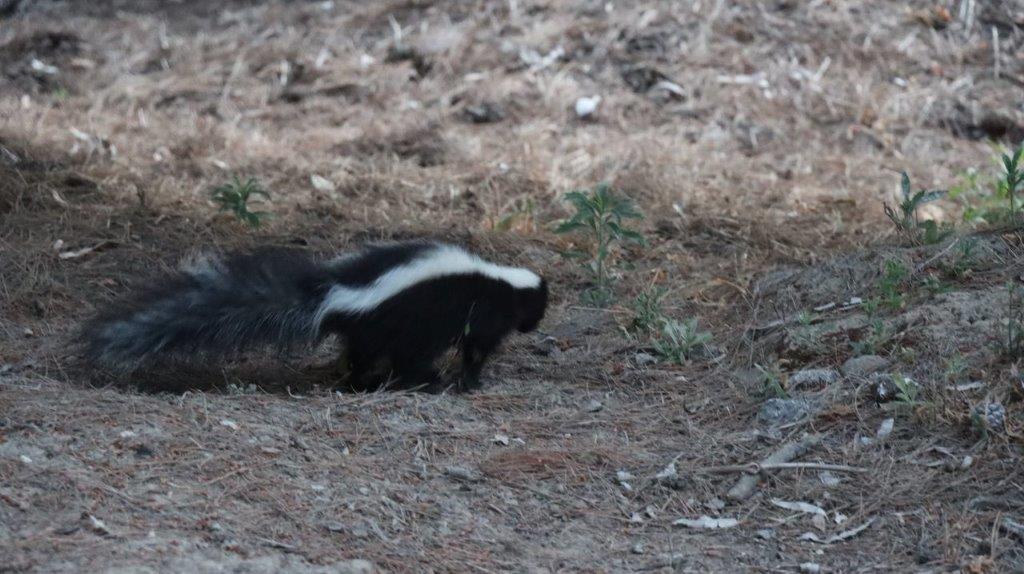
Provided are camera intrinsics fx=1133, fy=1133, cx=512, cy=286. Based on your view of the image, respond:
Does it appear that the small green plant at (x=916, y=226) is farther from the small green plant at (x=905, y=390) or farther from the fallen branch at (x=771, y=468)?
the fallen branch at (x=771, y=468)

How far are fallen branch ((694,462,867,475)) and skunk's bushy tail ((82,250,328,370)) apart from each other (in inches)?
68.1

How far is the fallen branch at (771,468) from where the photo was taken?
3.85 meters

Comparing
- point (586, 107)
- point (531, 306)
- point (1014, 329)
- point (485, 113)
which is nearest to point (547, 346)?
point (531, 306)

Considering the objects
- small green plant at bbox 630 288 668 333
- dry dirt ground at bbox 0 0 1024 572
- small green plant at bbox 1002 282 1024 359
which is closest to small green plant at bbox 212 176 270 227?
dry dirt ground at bbox 0 0 1024 572

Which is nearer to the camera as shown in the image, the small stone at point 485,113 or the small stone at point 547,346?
the small stone at point 547,346

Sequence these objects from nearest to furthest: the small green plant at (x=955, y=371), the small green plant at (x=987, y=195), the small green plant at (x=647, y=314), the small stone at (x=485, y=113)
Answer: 1. the small green plant at (x=955, y=371)
2. the small green plant at (x=647, y=314)
3. the small green plant at (x=987, y=195)
4. the small stone at (x=485, y=113)

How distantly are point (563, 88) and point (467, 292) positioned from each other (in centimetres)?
414

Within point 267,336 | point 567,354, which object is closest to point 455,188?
point 567,354

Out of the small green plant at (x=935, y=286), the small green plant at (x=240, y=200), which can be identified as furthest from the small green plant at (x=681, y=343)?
the small green plant at (x=240, y=200)

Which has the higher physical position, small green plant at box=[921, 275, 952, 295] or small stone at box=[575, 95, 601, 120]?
small green plant at box=[921, 275, 952, 295]

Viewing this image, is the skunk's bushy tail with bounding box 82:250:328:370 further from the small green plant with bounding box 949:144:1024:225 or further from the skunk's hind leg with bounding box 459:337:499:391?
the small green plant with bounding box 949:144:1024:225

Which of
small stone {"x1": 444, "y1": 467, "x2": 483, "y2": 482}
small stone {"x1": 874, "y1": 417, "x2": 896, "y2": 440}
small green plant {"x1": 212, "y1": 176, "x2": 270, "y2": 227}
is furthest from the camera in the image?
small green plant {"x1": 212, "y1": 176, "x2": 270, "y2": 227}

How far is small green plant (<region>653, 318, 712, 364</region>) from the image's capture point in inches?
195

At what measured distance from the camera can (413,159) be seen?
7625 mm
